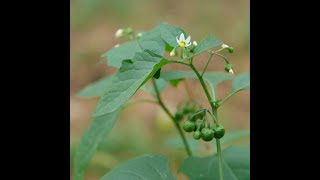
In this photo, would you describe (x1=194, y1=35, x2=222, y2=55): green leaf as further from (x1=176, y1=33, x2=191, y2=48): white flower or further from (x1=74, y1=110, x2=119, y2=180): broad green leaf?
(x1=74, y1=110, x2=119, y2=180): broad green leaf

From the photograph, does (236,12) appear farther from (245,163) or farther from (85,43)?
(245,163)

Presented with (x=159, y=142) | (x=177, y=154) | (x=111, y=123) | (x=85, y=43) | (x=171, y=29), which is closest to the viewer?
(x=171, y=29)

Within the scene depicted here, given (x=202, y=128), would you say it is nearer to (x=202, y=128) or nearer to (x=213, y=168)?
(x=202, y=128)

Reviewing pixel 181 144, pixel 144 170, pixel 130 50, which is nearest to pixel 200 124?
pixel 144 170

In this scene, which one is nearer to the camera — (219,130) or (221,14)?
(219,130)

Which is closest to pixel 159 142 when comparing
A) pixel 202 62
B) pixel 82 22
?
pixel 202 62

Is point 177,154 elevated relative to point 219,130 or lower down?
Result: elevated
